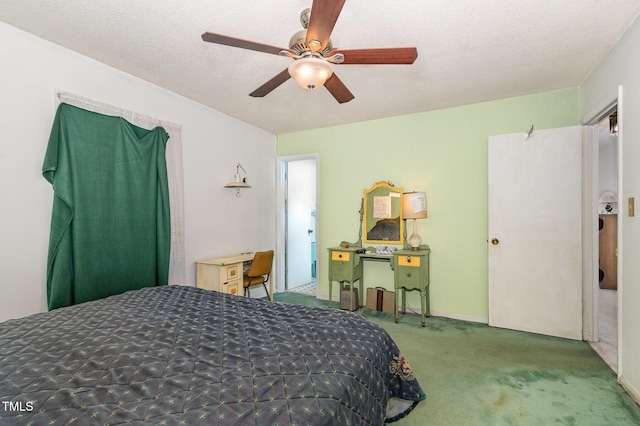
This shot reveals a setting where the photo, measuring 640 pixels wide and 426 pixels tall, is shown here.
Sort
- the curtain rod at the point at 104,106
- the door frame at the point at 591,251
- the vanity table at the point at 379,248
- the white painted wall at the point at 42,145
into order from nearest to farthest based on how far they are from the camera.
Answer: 1. the white painted wall at the point at 42,145
2. the curtain rod at the point at 104,106
3. the door frame at the point at 591,251
4. the vanity table at the point at 379,248

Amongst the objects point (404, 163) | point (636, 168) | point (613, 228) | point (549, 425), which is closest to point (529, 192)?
point (636, 168)

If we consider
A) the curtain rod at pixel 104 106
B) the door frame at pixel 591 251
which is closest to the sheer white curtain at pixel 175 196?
the curtain rod at pixel 104 106

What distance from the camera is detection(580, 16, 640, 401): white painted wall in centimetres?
207

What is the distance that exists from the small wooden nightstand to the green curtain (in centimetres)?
250

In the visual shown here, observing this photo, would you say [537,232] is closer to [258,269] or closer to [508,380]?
[508,380]

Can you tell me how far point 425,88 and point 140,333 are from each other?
3.18 m

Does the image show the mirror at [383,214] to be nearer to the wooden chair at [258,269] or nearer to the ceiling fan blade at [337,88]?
the wooden chair at [258,269]

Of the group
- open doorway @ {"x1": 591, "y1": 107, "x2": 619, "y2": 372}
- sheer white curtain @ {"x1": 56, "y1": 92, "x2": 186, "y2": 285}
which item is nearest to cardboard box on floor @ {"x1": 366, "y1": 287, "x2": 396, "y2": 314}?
sheer white curtain @ {"x1": 56, "y1": 92, "x2": 186, "y2": 285}

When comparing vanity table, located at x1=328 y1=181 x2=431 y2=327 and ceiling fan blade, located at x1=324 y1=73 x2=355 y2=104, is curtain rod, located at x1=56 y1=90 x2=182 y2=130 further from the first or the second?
vanity table, located at x1=328 y1=181 x2=431 y2=327

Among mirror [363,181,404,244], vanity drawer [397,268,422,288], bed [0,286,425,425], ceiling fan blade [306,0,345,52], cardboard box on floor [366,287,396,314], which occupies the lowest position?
cardboard box on floor [366,287,396,314]

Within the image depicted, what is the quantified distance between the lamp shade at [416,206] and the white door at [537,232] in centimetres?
71

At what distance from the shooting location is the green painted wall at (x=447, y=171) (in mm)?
3457

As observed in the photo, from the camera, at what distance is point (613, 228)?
5051 mm

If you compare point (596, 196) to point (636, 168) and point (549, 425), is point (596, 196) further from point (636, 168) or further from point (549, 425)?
point (549, 425)
